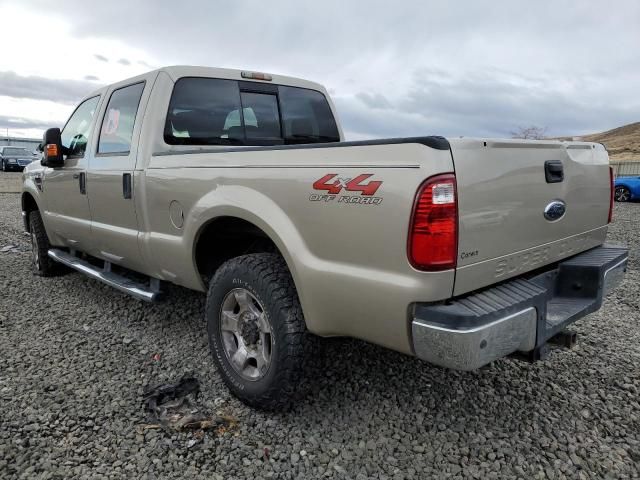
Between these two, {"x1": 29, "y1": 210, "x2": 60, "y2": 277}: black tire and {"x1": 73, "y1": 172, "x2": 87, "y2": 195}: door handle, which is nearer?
{"x1": 73, "y1": 172, "x2": 87, "y2": 195}: door handle

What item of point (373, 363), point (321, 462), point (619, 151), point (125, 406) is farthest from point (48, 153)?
point (619, 151)

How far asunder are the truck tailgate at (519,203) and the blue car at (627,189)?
14.7 m

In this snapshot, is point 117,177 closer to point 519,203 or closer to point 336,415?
point 336,415

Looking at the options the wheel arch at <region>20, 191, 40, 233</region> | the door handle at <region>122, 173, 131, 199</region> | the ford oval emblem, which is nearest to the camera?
the ford oval emblem

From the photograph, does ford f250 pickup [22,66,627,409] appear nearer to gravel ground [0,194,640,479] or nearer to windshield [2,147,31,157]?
gravel ground [0,194,640,479]

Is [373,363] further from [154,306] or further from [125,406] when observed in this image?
[154,306]

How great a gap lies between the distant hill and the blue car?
22.8 m

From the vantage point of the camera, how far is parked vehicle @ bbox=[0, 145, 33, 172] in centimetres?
2611

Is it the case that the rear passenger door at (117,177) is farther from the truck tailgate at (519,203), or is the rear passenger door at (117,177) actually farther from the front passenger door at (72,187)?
the truck tailgate at (519,203)

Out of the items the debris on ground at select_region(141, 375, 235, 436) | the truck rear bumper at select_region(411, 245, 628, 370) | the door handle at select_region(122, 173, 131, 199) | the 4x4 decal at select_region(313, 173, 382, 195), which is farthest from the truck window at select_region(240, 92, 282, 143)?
the truck rear bumper at select_region(411, 245, 628, 370)

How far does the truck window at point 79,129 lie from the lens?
4.35m

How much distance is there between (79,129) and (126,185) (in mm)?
1523

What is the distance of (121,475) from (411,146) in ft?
6.26

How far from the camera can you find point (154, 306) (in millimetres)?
4457
